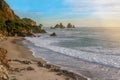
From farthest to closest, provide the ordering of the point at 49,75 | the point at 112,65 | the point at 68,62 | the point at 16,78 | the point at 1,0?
the point at 1,0
the point at 68,62
the point at 112,65
the point at 49,75
the point at 16,78

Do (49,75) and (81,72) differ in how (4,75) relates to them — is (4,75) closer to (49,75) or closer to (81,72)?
(49,75)

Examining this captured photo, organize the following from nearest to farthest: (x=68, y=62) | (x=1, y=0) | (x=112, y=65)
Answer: (x=112, y=65) → (x=68, y=62) → (x=1, y=0)

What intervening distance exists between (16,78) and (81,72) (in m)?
5.81

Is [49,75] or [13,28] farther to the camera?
[13,28]

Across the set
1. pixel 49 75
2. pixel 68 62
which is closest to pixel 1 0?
pixel 68 62

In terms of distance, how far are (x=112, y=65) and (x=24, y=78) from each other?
959cm

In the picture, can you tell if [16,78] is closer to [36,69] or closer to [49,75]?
[49,75]

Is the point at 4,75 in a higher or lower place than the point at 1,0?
lower

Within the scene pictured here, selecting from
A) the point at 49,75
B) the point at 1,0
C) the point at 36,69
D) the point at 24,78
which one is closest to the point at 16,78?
the point at 24,78

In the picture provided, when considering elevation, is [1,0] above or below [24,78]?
above

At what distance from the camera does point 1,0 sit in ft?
368

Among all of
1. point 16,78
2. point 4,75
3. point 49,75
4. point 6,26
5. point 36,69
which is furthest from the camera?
point 6,26

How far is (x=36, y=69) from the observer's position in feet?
70.4

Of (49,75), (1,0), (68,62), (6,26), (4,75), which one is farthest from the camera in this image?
(1,0)
